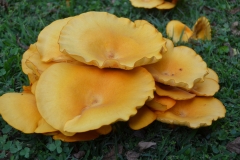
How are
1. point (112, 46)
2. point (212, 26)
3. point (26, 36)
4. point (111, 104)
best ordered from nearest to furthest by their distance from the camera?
1. point (111, 104)
2. point (112, 46)
3. point (26, 36)
4. point (212, 26)

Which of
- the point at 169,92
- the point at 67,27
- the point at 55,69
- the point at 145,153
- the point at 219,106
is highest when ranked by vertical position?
the point at 67,27

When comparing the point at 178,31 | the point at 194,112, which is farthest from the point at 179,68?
the point at 178,31

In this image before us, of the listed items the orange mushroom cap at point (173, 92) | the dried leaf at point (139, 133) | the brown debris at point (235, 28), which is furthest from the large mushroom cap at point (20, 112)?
the brown debris at point (235, 28)

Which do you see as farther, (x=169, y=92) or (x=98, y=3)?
(x=98, y=3)

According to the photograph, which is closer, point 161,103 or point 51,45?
point 161,103

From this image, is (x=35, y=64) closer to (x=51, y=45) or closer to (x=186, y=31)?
(x=51, y=45)

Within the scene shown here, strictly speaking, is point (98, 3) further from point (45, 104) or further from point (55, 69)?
point (45, 104)

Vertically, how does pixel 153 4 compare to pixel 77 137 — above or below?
above

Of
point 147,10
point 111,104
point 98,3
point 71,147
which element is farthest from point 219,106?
point 98,3
